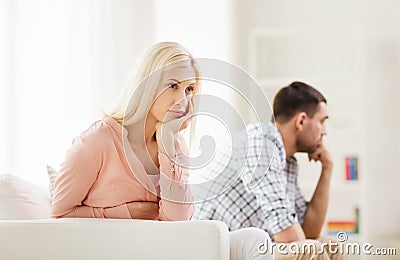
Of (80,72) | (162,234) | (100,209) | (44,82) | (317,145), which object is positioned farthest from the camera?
(80,72)

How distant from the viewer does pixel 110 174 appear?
6.06 feet

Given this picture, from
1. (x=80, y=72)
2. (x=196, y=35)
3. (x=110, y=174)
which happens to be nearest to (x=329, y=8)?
(x=196, y=35)

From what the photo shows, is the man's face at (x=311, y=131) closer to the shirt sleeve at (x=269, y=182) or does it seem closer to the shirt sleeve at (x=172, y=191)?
the shirt sleeve at (x=269, y=182)

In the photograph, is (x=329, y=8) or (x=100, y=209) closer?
(x=100, y=209)

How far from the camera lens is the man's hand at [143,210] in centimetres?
185

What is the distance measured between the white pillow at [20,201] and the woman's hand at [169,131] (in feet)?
1.39

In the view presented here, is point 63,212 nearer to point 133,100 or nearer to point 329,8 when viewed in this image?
point 133,100

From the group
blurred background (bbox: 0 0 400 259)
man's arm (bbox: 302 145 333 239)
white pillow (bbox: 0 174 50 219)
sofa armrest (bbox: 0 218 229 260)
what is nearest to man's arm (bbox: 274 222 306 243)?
man's arm (bbox: 302 145 333 239)

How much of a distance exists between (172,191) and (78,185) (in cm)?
25

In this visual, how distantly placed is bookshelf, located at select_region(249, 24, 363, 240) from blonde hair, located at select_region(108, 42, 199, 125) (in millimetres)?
2518

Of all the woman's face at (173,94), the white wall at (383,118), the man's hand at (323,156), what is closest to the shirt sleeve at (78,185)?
the woman's face at (173,94)

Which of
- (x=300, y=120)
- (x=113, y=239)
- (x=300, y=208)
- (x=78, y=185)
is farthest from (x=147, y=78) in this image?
(x=300, y=208)

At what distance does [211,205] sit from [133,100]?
822 millimetres

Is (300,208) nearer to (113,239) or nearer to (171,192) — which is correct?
(171,192)
